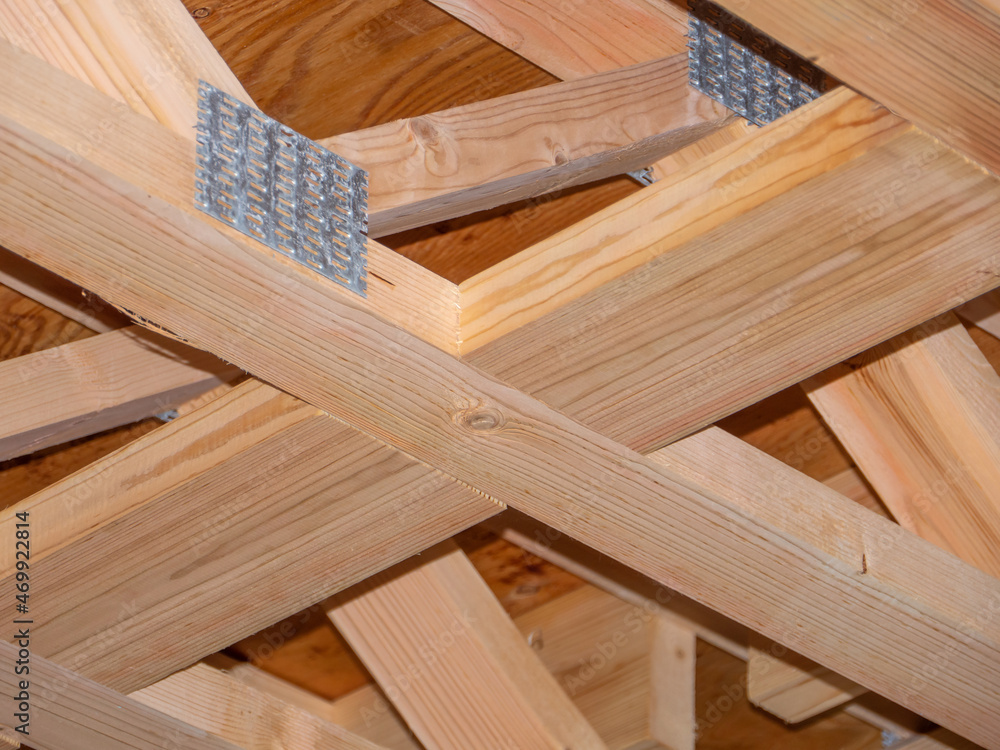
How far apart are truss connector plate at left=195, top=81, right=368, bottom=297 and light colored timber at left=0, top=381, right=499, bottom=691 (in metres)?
0.19

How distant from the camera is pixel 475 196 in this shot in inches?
62.6

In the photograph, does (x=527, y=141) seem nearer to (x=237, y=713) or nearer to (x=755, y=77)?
(x=755, y=77)

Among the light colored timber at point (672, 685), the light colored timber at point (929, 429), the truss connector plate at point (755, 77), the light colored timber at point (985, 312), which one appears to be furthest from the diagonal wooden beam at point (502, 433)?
the light colored timber at point (672, 685)

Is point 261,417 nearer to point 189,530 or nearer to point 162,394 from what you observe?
point 189,530

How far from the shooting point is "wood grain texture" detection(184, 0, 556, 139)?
174cm

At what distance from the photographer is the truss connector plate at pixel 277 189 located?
114 cm

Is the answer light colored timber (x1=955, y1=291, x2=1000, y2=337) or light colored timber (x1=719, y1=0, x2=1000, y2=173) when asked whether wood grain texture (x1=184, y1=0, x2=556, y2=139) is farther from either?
light colored timber (x1=955, y1=291, x2=1000, y2=337)

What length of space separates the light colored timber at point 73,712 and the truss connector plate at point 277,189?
2.33 feet

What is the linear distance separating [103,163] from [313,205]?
232 mm

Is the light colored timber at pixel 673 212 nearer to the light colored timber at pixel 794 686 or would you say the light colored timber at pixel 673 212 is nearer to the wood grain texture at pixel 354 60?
the wood grain texture at pixel 354 60

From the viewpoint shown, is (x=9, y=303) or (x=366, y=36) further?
(x=9, y=303)

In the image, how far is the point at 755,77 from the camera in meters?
1.70

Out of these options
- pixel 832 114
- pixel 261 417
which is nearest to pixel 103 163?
pixel 261 417

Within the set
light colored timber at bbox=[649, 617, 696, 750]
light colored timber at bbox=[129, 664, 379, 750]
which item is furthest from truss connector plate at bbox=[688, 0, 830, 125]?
light colored timber at bbox=[649, 617, 696, 750]
